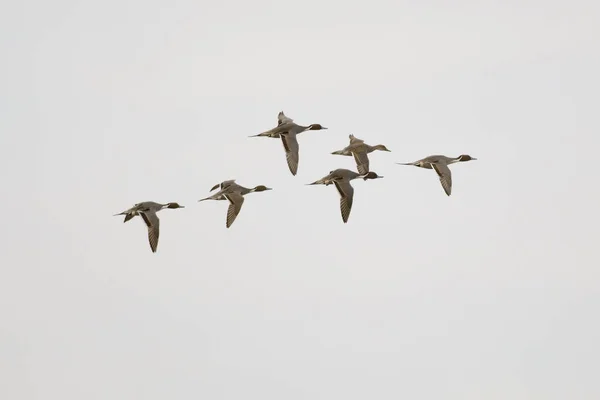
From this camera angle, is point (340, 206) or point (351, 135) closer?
point (340, 206)

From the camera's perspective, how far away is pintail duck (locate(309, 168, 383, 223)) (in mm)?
79500

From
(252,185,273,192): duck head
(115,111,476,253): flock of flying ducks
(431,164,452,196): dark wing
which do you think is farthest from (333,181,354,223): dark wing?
(252,185,273,192): duck head

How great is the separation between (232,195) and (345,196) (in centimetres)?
495

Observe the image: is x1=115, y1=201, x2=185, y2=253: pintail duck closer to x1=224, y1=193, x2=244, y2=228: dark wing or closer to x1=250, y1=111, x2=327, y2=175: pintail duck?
x1=224, y1=193, x2=244, y2=228: dark wing

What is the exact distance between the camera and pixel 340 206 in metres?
79.6

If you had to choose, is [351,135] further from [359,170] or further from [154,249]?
[154,249]

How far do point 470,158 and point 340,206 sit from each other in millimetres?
6914

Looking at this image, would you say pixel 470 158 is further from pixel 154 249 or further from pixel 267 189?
pixel 154 249

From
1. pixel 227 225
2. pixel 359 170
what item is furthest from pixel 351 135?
pixel 227 225

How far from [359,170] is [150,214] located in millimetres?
9391

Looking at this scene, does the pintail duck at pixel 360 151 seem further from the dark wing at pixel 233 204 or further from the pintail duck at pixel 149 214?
the pintail duck at pixel 149 214

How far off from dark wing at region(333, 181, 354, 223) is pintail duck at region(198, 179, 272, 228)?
13.7ft

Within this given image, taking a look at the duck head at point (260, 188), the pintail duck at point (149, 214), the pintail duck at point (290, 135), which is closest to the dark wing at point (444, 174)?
the pintail duck at point (290, 135)

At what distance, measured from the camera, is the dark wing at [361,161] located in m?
83.2
